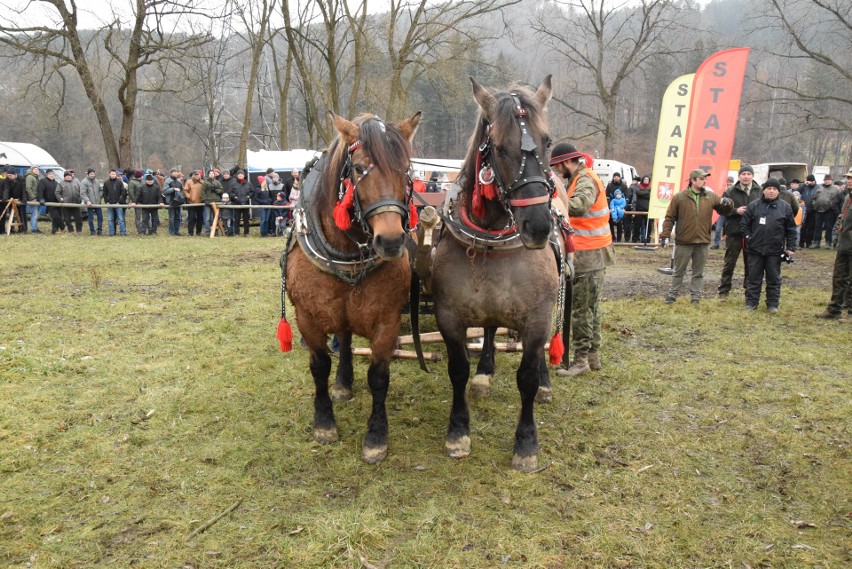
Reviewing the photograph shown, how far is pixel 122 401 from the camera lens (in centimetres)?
441

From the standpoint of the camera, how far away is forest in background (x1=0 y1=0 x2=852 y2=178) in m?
19.6

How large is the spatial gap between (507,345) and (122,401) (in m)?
3.40

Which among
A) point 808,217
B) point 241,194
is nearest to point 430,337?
point 241,194

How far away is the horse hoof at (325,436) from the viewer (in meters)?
3.88

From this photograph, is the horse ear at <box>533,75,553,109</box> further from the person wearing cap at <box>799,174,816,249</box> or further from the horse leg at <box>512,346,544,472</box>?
the person wearing cap at <box>799,174,816,249</box>

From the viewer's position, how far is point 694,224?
838 centimetres

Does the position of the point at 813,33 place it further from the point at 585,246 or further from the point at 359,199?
the point at 359,199

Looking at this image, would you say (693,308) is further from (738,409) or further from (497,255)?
(497,255)

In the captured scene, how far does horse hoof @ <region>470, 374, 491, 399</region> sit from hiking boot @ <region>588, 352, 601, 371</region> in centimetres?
127

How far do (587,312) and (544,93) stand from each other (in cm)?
265

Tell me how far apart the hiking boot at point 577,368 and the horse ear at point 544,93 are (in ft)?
9.30

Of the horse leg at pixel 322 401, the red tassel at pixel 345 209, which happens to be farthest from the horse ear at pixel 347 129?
the horse leg at pixel 322 401

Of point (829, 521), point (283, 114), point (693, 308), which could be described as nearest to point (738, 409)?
point (829, 521)

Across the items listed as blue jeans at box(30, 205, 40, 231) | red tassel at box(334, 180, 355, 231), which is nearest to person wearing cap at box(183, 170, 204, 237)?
blue jeans at box(30, 205, 40, 231)
